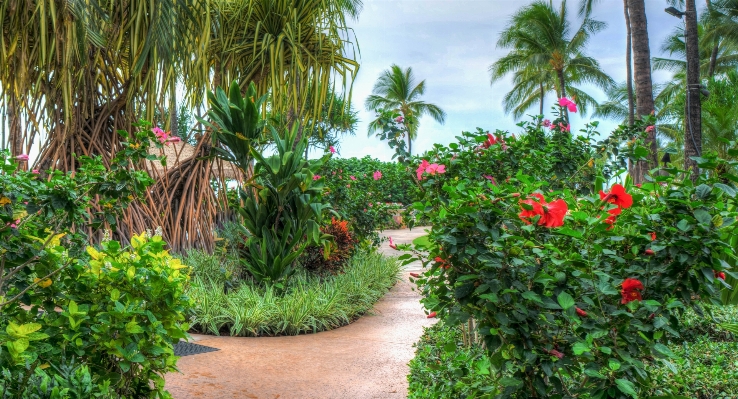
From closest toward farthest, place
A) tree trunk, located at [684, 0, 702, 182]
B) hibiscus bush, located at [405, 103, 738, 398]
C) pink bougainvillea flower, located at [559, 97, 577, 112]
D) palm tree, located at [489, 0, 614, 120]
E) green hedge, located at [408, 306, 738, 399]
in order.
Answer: hibiscus bush, located at [405, 103, 738, 398] → green hedge, located at [408, 306, 738, 399] → pink bougainvillea flower, located at [559, 97, 577, 112] → tree trunk, located at [684, 0, 702, 182] → palm tree, located at [489, 0, 614, 120]

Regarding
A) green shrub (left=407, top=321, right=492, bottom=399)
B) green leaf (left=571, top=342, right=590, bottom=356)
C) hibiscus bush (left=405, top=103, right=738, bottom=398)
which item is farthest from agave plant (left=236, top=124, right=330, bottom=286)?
green leaf (left=571, top=342, right=590, bottom=356)

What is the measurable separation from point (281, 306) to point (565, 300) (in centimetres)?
381

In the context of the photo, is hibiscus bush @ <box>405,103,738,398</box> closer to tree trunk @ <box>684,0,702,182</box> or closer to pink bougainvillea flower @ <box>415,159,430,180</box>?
pink bougainvillea flower @ <box>415,159,430,180</box>

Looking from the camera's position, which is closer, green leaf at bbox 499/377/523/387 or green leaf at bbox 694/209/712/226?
green leaf at bbox 694/209/712/226

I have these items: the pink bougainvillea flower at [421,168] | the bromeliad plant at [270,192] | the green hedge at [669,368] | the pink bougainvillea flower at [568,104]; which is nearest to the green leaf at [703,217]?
the green hedge at [669,368]

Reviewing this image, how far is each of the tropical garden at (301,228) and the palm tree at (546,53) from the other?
18325mm

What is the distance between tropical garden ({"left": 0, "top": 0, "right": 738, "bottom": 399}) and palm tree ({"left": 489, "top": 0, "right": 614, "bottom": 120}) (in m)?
18.3

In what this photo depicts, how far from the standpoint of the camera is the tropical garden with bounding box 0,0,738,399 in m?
1.94

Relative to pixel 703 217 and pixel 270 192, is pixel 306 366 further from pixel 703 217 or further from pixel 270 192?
pixel 703 217

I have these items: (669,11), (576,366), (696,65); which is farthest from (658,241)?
(696,65)

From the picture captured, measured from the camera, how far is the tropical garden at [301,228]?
1937 mm

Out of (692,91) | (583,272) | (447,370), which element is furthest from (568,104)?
(692,91)

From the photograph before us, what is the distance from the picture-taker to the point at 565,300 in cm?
182

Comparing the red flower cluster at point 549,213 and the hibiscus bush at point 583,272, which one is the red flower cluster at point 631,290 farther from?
the red flower cluster at point 549,213
